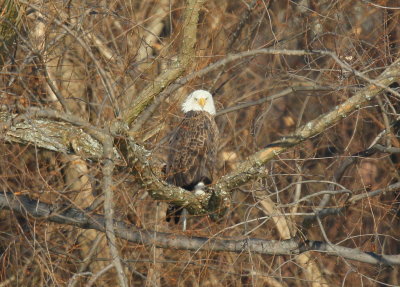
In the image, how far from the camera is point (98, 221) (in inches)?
187

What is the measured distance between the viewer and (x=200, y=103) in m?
6.12

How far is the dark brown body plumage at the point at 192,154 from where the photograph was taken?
18.8ft

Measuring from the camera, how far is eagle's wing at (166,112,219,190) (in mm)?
5730

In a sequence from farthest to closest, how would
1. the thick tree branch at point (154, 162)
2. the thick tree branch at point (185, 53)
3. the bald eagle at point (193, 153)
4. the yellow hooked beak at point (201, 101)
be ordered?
the yellow hooked beak at point (201, 101), the bald eagle at point (193, 153), the thick tree branch at point (185, 53), the thick tree branch at point (154, 162)

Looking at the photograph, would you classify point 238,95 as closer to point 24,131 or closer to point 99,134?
point 24,131

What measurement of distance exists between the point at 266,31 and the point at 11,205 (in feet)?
12.0

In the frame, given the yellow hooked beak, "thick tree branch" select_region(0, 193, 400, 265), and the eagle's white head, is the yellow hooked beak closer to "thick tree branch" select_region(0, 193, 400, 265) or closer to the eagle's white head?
the eagle's white head

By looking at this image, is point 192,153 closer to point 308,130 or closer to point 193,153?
point 193,153

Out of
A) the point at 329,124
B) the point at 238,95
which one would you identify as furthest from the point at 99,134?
the point at 238,95

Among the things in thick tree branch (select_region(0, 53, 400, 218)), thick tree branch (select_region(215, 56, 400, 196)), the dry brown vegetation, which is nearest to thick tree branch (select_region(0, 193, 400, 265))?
the dry brown vegetation

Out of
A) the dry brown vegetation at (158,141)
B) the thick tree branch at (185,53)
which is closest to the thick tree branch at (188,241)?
the dry brown vegetation at (158,141)

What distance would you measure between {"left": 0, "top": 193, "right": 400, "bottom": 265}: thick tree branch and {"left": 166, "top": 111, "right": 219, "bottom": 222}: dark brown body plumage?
37.6 inches

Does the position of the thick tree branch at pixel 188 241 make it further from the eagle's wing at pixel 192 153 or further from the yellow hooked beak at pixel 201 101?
the yellow hooked beak at pixel 201 101

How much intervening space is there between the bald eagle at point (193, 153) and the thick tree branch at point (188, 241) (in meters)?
0.95
